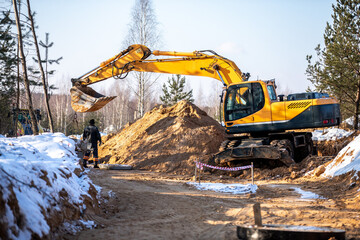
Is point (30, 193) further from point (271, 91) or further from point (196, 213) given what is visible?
point (271, 91)

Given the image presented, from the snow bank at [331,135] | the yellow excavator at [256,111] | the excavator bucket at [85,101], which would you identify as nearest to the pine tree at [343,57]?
the snow bank at [331,135]

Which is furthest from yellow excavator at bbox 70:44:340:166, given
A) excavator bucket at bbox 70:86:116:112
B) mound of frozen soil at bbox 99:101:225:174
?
mound of frozen soil at bbox 99:101:225:174

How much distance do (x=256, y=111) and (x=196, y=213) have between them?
7.03 metres

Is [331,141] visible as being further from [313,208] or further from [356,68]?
[313,208]

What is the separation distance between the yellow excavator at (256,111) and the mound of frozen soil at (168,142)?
2032 mm

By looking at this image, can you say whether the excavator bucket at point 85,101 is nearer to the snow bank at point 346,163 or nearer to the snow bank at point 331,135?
the snow bank at point 346,163

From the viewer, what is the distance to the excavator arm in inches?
561

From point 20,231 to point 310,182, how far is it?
31.4ft

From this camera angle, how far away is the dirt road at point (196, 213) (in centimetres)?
525

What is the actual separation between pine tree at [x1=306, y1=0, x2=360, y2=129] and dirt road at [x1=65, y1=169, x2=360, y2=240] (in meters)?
13.2

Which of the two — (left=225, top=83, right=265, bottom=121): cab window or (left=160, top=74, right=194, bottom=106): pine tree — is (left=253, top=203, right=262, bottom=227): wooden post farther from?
(left=160, top=74, right=194, bottom=106): pine tree

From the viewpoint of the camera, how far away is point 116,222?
5867 millimetres

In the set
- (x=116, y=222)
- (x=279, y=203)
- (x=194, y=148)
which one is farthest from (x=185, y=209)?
(x=194, y=148)

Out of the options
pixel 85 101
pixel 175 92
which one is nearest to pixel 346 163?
pixel 85 101
